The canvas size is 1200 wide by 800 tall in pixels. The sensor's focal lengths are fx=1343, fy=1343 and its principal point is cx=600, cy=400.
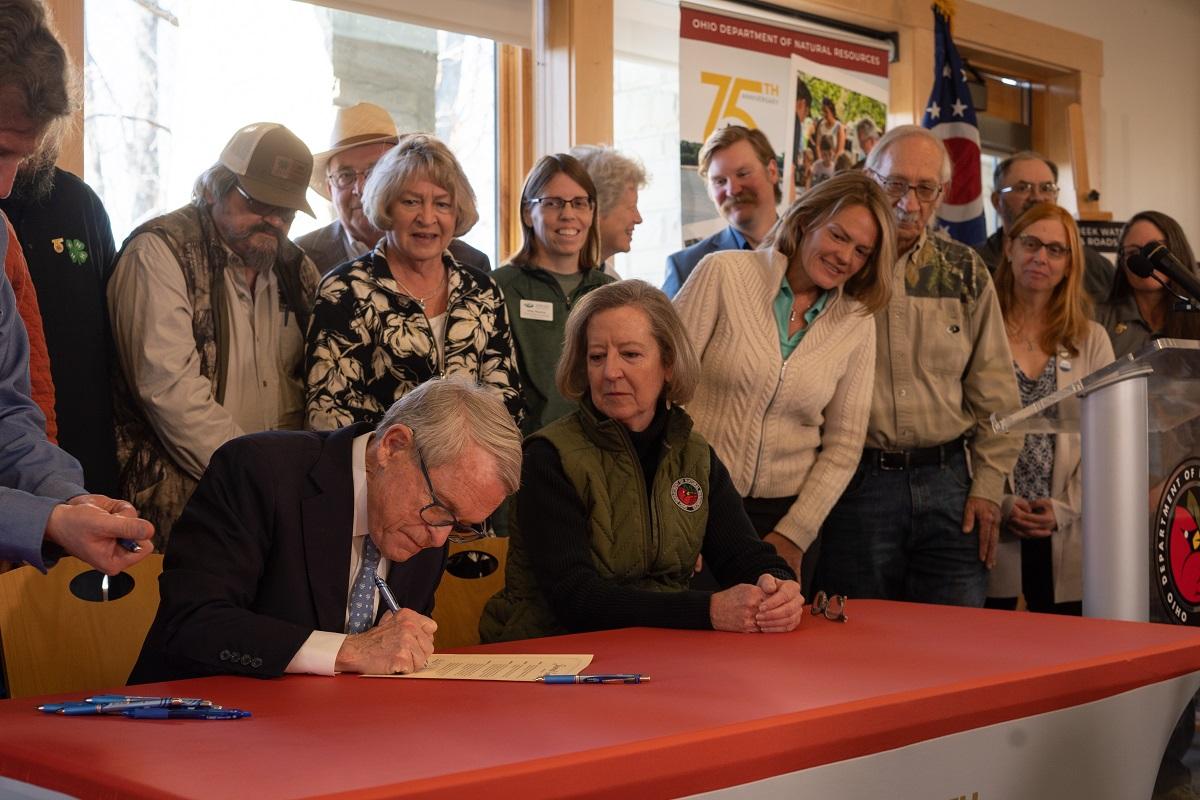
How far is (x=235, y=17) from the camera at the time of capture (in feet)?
13.9

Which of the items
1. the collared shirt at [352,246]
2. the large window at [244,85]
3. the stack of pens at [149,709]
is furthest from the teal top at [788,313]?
the stack of pens at [149,709]

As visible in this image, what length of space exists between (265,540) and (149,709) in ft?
1.73

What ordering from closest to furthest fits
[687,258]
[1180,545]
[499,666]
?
[499,666]
[1180,545]
[687,258]

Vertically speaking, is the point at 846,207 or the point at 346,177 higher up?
the point at 346,177

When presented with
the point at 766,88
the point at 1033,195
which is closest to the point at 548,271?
the point at 1033,195

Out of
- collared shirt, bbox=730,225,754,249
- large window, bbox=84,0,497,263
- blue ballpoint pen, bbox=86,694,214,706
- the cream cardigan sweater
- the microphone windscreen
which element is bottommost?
blue ballpoint pen, bbox=86,694,214,706

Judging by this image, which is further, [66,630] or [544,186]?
[544,186]

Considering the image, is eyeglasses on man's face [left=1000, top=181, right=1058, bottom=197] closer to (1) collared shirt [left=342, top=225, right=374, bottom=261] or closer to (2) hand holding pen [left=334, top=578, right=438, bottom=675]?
(1) collared shirt [left=342, top=225, right=374, bottom=261]

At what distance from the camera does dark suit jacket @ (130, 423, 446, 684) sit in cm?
191

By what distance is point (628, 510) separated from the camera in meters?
2.53

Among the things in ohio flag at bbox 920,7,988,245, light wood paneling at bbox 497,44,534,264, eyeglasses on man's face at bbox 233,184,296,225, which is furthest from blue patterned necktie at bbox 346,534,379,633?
ohio flag at bbox 920,7,988,245

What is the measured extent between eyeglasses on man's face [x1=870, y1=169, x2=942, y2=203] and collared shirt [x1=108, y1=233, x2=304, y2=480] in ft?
5.54

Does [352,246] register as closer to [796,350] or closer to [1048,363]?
[796,350]

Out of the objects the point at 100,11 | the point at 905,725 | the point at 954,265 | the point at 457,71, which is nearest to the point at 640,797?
the point at 905,725
